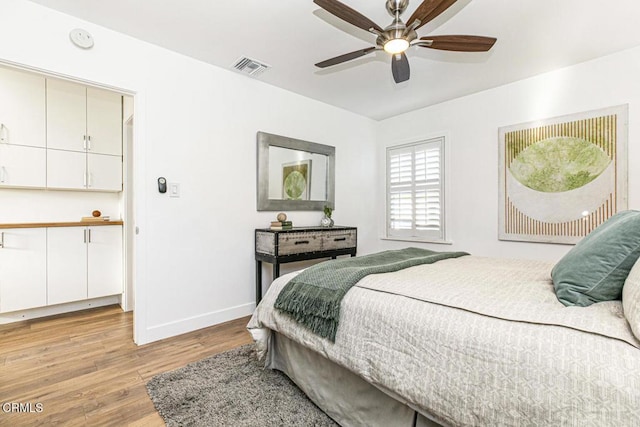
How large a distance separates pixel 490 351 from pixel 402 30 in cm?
176

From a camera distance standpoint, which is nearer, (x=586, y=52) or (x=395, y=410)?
(x=395, y=410)

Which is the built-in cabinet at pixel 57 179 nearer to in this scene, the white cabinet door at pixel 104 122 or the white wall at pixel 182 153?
the white cabinet door at pixel 104 122

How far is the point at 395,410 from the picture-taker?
1.28 metres

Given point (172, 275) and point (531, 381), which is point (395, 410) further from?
point (172, 275)

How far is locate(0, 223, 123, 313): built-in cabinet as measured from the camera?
2.89 m

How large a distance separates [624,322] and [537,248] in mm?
2521

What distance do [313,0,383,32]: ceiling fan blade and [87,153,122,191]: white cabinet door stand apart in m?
3.11

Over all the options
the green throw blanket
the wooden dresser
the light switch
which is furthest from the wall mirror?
the green throw blanket


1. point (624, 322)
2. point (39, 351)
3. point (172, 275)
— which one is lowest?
point (39, 351)

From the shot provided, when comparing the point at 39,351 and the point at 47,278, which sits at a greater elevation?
the point at 47,278

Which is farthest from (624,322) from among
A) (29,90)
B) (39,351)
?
(29,90)

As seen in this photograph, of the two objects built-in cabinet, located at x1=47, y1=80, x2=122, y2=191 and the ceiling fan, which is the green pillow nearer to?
the ceiling fan

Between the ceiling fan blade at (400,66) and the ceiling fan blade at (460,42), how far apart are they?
→ 0.44 feet

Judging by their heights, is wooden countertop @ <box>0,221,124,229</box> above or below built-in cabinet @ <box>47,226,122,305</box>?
above
